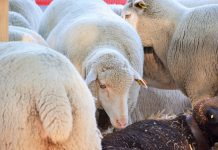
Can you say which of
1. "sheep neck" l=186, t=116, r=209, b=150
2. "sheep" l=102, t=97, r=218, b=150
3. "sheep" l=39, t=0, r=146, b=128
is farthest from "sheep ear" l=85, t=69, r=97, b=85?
"sheep neck" l=186, t=116, r=209, b=150

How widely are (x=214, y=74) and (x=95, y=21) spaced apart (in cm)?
130

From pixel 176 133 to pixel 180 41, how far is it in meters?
2.02

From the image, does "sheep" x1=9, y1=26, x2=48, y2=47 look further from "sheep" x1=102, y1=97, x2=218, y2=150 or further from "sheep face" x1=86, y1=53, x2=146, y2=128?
"sheep" x1=102, y1=97, x2=218, y2=150

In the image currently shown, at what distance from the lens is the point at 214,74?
5.29 metres

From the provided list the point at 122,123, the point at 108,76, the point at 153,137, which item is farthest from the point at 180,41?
the point at 153,137

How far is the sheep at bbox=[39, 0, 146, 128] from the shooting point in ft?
14.8

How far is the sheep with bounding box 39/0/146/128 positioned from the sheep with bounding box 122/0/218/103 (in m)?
0.53

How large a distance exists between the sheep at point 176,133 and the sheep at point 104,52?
2.29ft

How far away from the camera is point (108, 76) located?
14.8ft

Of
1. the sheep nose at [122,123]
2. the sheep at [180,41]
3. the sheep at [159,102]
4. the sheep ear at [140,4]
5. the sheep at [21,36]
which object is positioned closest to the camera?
the sheep nose at [122,123]

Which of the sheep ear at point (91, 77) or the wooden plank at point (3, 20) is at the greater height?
the wooden plank at point (3, 20)

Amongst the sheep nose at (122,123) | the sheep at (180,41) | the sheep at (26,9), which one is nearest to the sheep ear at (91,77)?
the sheep nose at (122,123)

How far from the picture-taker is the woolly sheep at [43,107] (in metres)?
2.48

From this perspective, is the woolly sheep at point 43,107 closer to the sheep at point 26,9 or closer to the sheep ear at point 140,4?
the sheep ear at point 140,4
